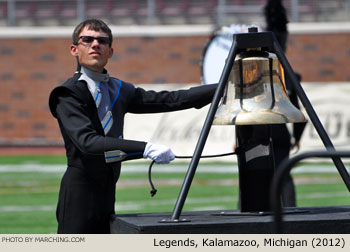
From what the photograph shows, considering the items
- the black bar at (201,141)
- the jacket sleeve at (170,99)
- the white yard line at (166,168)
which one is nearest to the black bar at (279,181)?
the black bar at (201,141)

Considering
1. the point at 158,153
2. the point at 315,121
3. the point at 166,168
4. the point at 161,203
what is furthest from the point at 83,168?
the point at 166,168

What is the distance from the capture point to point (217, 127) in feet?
65.1

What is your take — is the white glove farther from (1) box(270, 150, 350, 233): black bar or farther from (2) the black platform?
(1) box(270, 150, 350, 233): black bar

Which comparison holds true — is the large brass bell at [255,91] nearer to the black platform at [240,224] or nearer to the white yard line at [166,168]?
the black platform at [240,224]

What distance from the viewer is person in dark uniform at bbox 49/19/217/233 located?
4.13m

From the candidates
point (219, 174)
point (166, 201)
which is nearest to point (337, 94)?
point (219, 174)

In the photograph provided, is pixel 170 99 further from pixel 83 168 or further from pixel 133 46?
pixel 133 46

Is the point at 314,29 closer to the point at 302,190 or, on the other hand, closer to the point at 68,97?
the point at 302,190

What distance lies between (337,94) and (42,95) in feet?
36.4

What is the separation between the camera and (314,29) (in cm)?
2669

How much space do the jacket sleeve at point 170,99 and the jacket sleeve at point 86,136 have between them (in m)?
0.46

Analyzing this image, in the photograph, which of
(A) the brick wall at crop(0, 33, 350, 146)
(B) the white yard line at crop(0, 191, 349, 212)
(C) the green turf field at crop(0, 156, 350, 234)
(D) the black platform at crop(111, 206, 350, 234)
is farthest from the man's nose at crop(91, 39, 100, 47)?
(A) the brick wall at crop(0, 33, 350, 146)

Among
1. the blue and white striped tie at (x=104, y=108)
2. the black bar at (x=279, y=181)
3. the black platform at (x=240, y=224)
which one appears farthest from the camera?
the blue and white striped tie at (x=104, y=108)

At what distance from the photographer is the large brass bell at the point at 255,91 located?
421 centimetres
